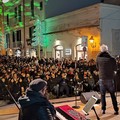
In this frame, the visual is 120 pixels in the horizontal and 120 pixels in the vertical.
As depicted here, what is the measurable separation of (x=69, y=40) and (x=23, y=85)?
628 inches

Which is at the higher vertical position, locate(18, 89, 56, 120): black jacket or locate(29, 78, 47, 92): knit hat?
locate(29, 78, 47, 92): knit hat

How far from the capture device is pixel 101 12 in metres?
23.1

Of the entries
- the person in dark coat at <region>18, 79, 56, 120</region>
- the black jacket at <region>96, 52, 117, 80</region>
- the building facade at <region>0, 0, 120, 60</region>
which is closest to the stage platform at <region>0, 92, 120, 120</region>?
the black jacket at <region>96, 52, 117, 80</region>

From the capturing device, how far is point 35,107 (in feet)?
13.8

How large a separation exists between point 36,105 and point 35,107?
3 centimetres

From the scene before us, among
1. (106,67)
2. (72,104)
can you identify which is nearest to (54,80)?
(72,104)

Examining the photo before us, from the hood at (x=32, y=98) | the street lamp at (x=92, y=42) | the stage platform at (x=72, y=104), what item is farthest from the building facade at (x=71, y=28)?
the hood at (x=32, y=98)

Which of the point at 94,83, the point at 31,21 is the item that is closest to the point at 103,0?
the point at 31,21

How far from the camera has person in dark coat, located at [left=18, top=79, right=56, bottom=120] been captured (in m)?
4.18

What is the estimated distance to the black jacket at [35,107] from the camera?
13.7ft

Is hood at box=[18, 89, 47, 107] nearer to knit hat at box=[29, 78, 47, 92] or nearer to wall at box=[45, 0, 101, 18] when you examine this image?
knit hat at box=[29, 78, 47, 92]

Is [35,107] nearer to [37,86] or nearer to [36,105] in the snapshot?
→ [36,105]

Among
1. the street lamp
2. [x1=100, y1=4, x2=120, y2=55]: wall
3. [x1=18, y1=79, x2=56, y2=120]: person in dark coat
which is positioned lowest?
[x1=18, y1=79, x2=56, y2=120]: person in dark coat

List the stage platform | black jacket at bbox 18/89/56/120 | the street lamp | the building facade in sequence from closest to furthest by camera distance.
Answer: black jacket at bbox 18/89/56/120, the stage platform, the building facade, the street lamp
